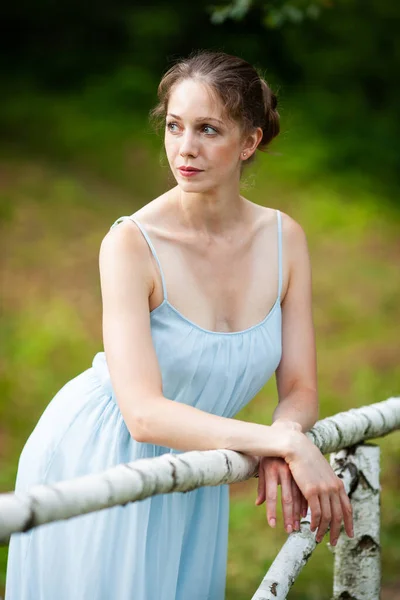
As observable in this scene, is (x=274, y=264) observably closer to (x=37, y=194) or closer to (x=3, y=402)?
(x=3, y=402)

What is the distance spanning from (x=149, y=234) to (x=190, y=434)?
44 cm

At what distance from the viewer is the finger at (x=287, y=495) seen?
5.37ft

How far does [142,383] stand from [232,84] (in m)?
0.64

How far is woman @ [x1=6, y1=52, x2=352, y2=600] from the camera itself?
1728 millimetres

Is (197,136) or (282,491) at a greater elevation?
(197,136)

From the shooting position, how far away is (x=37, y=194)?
7.91m

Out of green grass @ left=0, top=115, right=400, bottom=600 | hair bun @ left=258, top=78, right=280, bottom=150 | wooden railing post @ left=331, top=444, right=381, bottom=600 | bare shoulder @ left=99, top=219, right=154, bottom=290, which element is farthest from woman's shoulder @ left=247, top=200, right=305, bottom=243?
green grass @ left=0, top=115, right=400, bottom=600

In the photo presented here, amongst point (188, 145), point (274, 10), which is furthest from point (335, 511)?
point (274, 10)

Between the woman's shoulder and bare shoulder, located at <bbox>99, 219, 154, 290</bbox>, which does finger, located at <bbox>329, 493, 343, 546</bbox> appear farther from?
the woman's shoulder

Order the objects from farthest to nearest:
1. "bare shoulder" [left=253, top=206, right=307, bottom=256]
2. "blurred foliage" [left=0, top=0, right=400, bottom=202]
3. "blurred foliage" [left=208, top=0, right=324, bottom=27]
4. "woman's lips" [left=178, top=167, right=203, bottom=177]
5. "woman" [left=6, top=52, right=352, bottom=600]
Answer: "blurred foliage" [left=0, top=0, right=400, bottom=202], "blurred foliage" [left=208, top=0, right=324, bottom=27], "bare shoulder" [left=253, top=206, right=307, bottom=256], "woman's lips" [left=178, top=167, right=203, bottom=177], "woman" [left=6, top=52, right=352, bottom=600]

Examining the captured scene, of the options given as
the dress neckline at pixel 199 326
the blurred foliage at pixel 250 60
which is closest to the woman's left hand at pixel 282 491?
the dress neckline at pixel 199 326

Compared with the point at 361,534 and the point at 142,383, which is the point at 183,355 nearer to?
the point at 142,383

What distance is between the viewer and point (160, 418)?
1.66 metres

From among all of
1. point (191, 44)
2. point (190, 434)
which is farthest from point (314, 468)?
point (191, 44)
